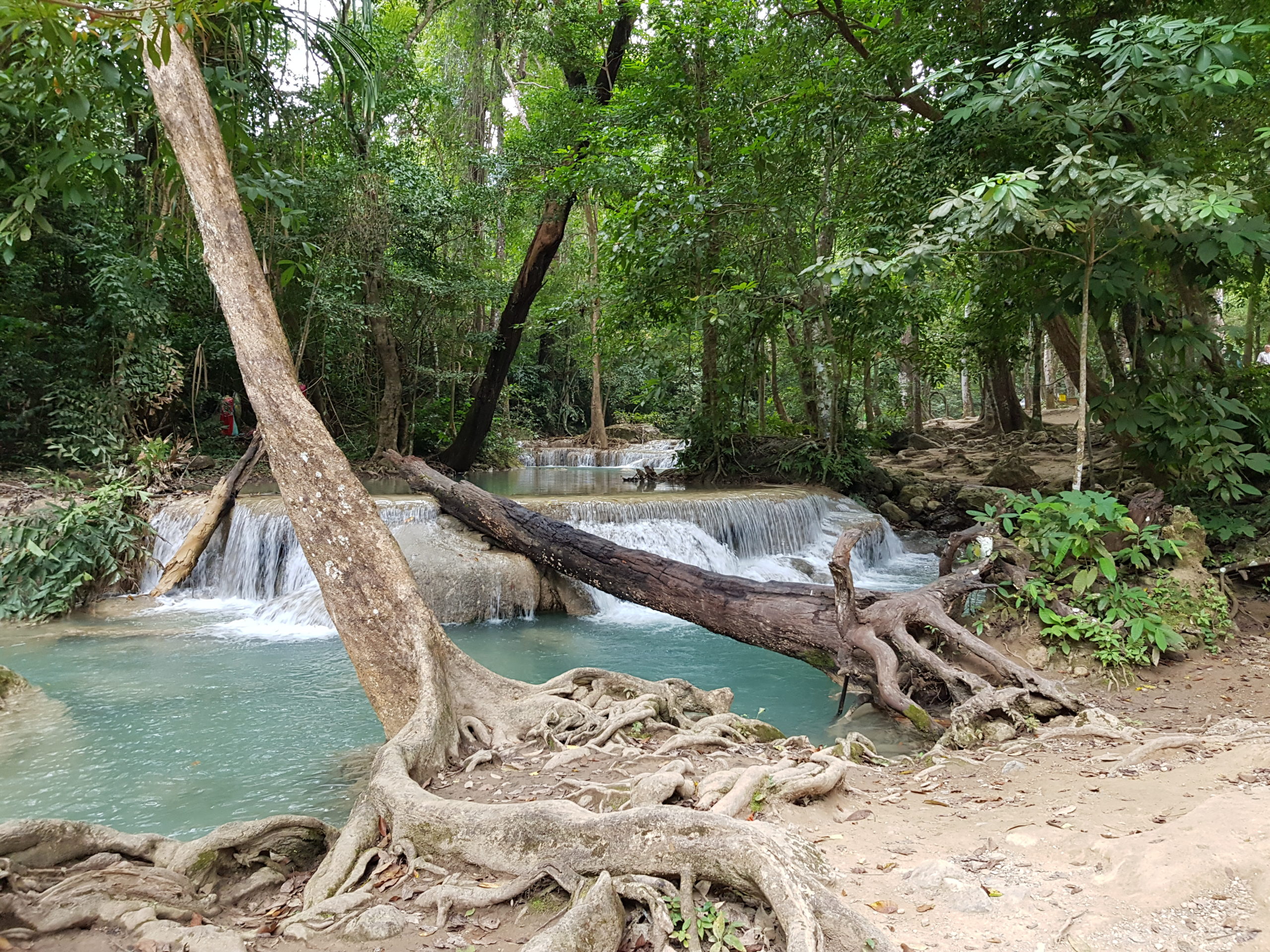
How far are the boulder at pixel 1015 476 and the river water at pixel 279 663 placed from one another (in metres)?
2.36

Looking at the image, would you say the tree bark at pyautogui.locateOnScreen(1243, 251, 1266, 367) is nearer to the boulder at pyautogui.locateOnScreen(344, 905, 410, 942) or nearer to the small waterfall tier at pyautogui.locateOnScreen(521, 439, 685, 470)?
the boulder at pyautogui.locateOnScreen(344, 905, 410, 942)

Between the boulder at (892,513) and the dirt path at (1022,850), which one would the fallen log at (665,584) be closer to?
the dirt path at (1022,850)

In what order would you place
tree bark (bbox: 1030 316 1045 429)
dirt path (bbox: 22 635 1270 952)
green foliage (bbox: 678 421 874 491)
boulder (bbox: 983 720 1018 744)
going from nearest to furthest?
1. dirt path (bbox: 22 635 1270 952)
2. boulder (bbox: 983 720 1018 744)
3. green foliage (bbox: 678 421 874 491)
4. tree bark (bbox: 1030 316 1045 429)

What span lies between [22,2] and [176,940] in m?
3.30

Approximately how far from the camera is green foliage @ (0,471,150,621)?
26.4 ft

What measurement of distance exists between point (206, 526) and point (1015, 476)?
12550mm

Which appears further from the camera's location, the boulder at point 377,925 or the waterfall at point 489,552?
the waterfall at point 489,552

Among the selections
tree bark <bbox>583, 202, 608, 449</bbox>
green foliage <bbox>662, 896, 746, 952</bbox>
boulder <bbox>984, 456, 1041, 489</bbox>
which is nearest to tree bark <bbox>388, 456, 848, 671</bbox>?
green foliage <bbox>662, 896, 746, 952</bbox>

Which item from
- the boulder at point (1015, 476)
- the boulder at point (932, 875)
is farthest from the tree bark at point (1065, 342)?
the boulder at point (932, 875)

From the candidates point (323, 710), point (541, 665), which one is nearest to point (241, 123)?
point (323, 710)

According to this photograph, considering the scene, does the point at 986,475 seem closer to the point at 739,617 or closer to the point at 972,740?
the point at 739,617

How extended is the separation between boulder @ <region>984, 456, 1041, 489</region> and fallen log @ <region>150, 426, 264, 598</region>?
11773 mm

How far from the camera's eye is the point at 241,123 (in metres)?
5.33

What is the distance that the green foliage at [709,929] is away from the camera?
6.74 ft
